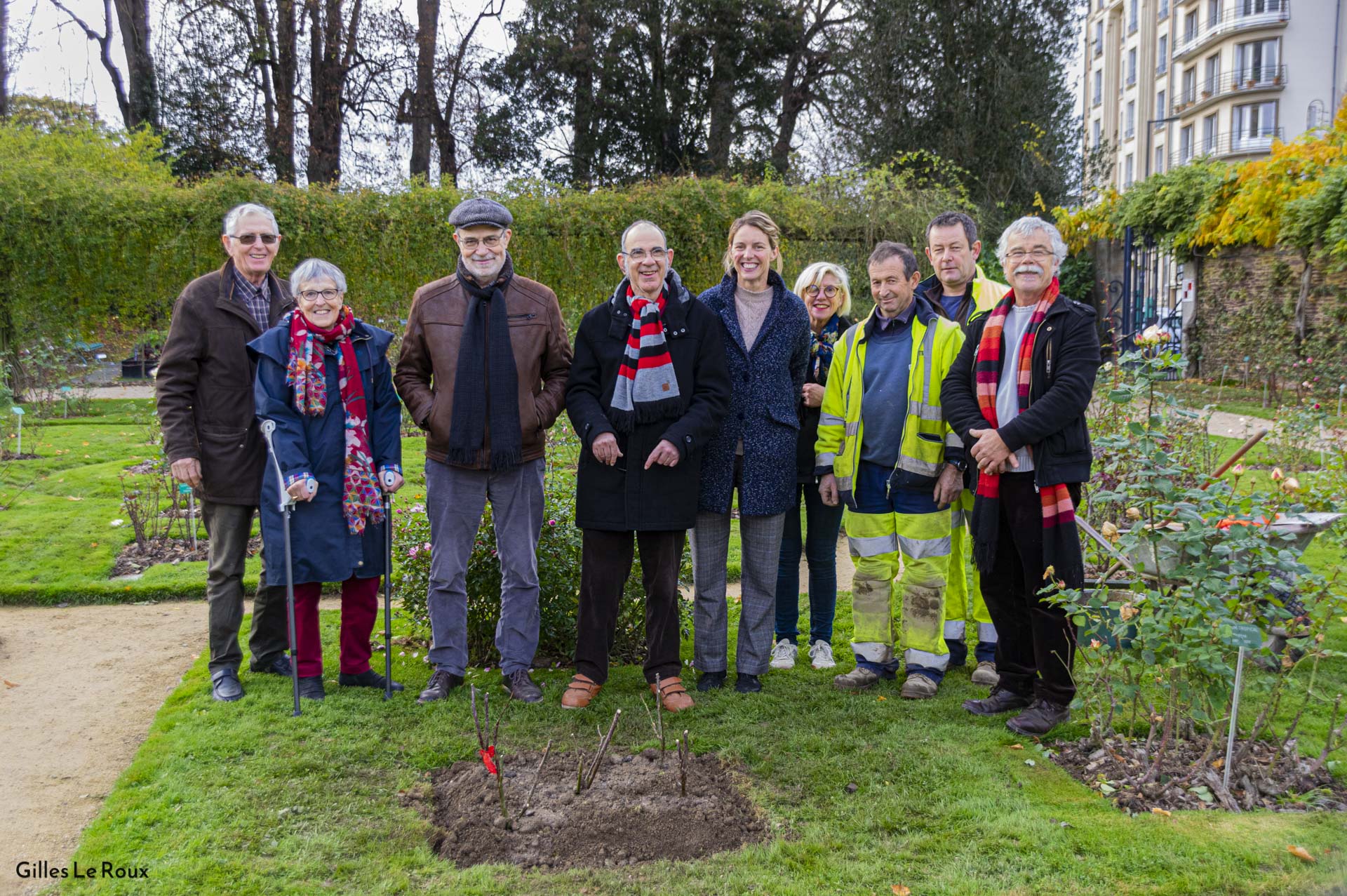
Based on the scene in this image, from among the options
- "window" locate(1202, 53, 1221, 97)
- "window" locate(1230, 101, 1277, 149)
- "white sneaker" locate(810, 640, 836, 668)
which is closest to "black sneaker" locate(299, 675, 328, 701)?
"white sneaker" locate(810, 640, 836, 668)

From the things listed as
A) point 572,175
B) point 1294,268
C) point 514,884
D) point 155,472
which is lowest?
point 514,884

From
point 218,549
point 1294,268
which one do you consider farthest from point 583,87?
point 218,549

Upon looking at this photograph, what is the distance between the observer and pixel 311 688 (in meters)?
4.11

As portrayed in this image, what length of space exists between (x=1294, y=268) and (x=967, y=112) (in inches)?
292

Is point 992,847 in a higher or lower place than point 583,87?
lower

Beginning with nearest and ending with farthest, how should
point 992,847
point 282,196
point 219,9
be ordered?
point 992,847, point 282,196, point 219,9

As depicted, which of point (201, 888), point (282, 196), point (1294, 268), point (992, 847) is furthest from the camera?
point (1294, 268)

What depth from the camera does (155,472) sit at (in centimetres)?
768

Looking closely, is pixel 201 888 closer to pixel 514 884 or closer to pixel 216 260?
pixel 514 884

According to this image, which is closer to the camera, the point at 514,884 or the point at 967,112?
the point at 514,884

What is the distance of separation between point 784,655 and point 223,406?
8.82 feet

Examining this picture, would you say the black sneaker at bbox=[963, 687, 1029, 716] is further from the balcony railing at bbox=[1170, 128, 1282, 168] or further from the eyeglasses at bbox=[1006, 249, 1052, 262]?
the balcony railing at bbox=[1170, 128, 1282, 168]

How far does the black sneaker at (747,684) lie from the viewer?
4.16 m

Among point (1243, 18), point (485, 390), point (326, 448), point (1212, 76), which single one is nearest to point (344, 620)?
point (326, 448)
